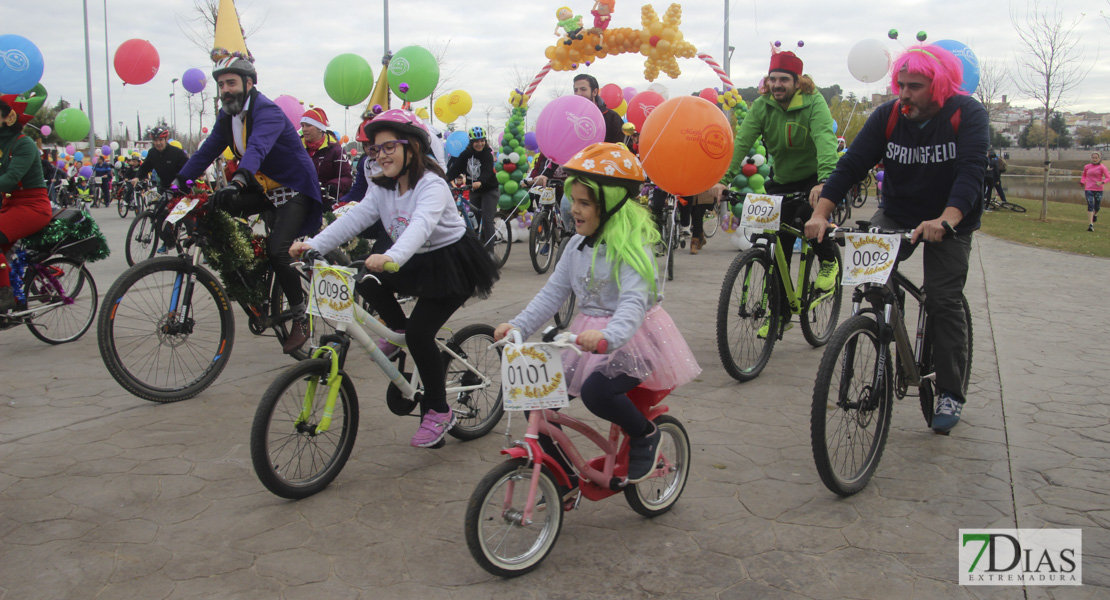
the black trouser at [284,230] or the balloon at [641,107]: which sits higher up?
the balloon at [641,107]

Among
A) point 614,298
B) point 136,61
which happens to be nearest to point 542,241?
point 614,298

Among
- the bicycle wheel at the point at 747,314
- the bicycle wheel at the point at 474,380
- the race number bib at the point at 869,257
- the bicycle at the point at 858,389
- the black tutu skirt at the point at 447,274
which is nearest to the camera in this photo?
the bicycle at the point at 858,389

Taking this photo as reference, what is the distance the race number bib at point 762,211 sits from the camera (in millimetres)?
5422

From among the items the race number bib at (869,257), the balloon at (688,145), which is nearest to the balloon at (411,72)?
the balloon at (688,145)

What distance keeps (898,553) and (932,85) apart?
230cm

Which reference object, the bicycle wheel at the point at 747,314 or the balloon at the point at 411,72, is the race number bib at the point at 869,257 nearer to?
the bicycle wheel at the point at 747,314

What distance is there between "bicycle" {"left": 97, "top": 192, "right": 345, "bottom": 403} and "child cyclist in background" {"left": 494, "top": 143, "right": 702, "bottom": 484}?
2.36 m

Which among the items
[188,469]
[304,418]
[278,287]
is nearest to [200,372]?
[278,287]

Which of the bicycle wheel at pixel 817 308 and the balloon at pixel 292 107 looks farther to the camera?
the balloon at pixel 292 107

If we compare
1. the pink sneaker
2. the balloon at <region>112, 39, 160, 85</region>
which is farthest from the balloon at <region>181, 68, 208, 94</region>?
the pink sneaker

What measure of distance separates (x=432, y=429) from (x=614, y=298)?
136 cm

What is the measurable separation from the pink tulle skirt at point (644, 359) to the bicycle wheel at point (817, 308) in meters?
3.01

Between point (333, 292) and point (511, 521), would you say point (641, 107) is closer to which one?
point (333, 292)

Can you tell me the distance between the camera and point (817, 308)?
6445mm
